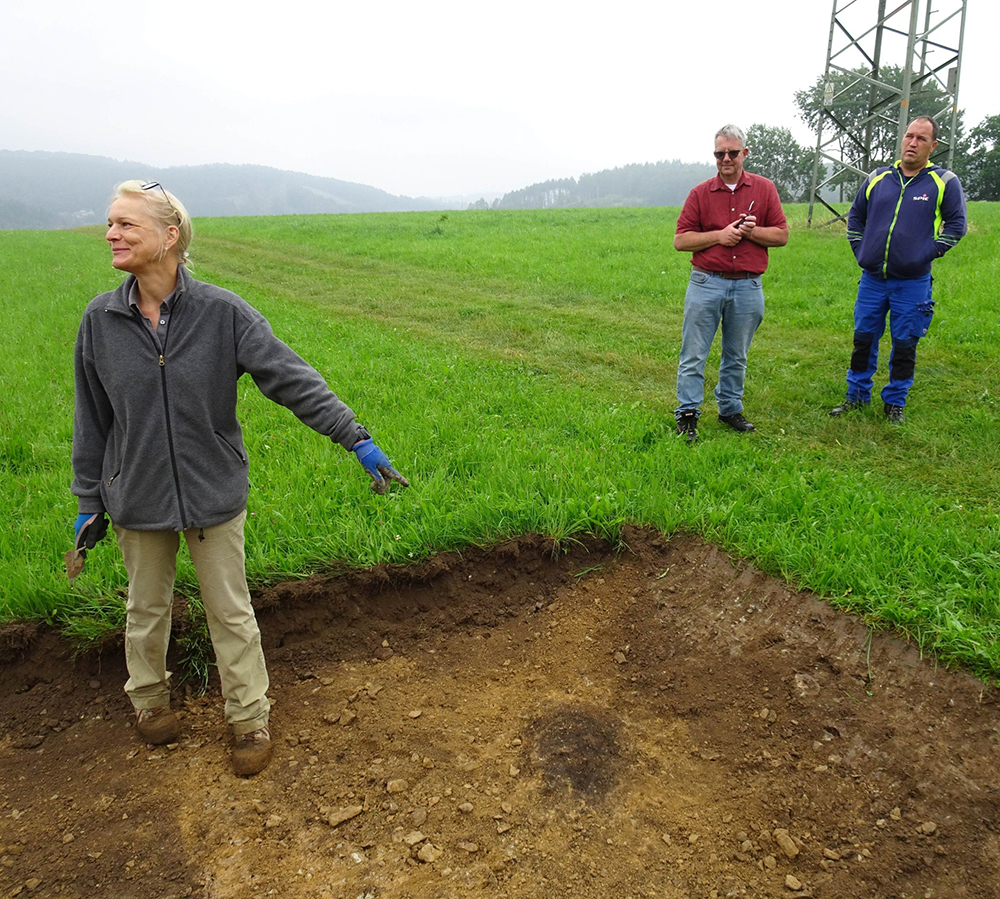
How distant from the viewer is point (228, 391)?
2633 millimetres

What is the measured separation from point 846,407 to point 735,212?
2007mm

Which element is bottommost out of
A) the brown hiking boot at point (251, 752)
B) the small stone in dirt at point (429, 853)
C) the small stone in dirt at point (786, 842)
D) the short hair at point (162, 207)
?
the small stone in dirt at point (429, 853)

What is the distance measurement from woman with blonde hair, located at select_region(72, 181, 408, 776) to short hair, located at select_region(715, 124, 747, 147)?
12.5ft

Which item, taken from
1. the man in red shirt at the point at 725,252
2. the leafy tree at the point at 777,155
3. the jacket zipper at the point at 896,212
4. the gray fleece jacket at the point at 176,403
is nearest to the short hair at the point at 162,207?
the gray fleece jacket at the point at 176,403

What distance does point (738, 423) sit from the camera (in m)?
5.70

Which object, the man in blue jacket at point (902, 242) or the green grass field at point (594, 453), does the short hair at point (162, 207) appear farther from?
the man in blue jacket at point (902, 242)

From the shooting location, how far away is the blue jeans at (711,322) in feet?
17.4

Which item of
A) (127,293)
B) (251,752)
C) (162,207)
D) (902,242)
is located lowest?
(251,752)

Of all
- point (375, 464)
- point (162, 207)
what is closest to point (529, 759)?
point (375, 464)

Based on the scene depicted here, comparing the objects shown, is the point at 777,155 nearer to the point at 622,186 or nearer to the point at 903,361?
the point at 903,361

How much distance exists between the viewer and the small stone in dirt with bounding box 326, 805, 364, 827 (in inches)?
104

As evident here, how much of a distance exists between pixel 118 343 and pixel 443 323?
7971mm

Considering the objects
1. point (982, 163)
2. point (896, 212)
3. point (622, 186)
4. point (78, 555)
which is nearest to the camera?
point (78, 555)

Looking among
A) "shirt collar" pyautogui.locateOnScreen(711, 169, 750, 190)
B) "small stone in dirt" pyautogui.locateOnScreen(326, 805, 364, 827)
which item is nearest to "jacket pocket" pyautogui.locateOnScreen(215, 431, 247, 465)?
"small stone in dirt" pyautogui.locateOnScreen(326, 805, 364, 827)
